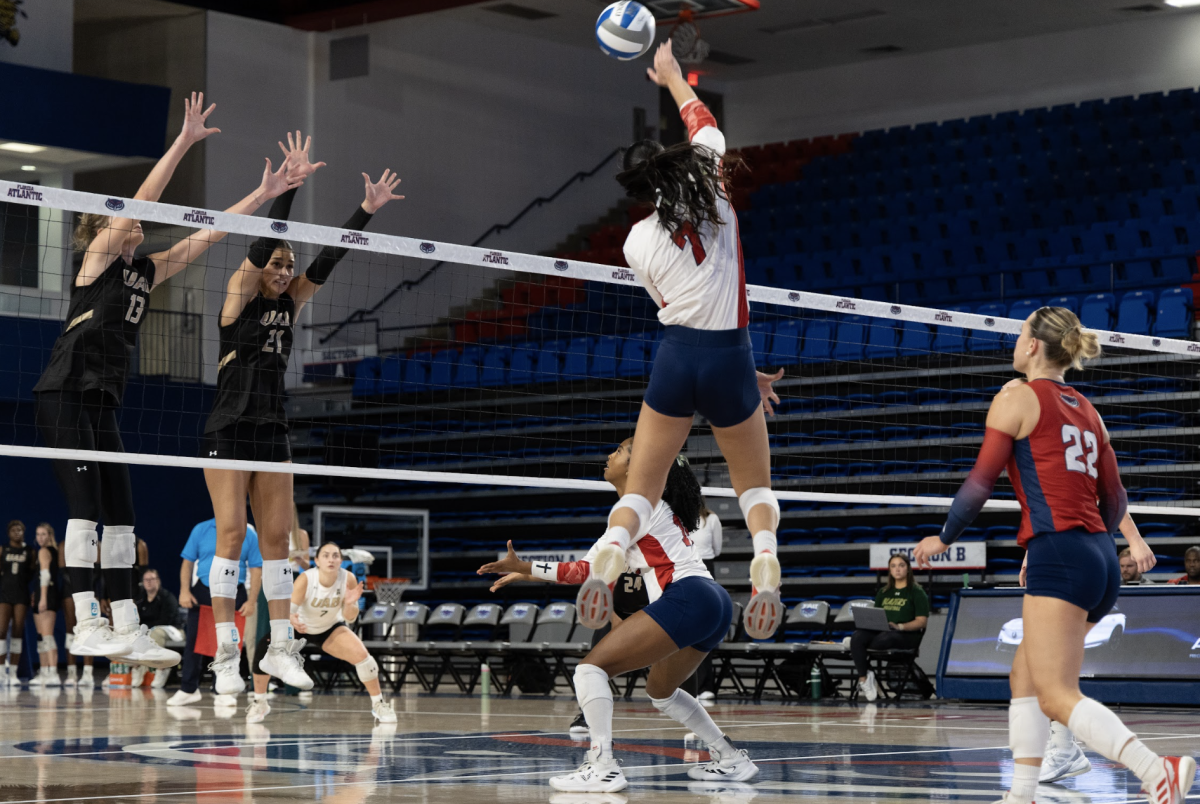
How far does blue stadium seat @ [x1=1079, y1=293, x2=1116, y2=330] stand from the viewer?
56.5 ft

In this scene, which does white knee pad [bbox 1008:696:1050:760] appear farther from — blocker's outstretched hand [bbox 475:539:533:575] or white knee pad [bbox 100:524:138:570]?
white knee pad [bbox 100:524:138:570]

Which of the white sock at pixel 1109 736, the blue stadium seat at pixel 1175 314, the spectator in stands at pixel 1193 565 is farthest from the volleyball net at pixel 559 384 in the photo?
the white sock at pixel 1109 736

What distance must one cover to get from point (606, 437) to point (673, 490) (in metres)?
12.6

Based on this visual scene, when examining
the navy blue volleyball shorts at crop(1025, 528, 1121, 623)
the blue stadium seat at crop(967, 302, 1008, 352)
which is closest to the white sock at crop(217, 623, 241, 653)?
the navy blue volleyball shorts at crop(1025, 528, 1121, 623)

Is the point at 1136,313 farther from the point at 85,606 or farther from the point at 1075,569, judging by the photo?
the point at 85,606

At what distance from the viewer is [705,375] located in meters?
5.05

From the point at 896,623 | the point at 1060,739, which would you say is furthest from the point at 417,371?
the point at 1060,739

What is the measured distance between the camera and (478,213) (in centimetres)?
2522

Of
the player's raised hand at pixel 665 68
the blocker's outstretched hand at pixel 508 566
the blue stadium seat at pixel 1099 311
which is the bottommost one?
the blocker's outstretched hand at pixel 508 566

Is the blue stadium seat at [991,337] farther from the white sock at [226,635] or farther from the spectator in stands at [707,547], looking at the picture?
the white sock at [226,635]

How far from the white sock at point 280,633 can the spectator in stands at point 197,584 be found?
13.8 feet

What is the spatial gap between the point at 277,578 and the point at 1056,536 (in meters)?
4.74

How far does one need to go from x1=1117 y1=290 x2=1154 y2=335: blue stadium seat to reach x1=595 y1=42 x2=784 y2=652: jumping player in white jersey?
12567 millimetres

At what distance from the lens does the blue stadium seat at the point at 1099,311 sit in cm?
1722
